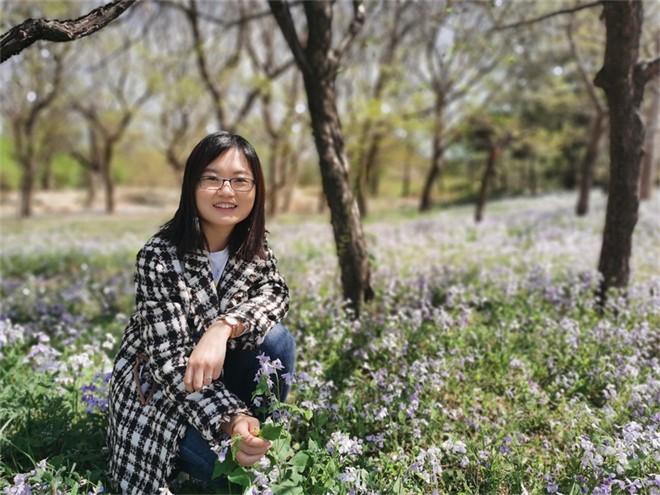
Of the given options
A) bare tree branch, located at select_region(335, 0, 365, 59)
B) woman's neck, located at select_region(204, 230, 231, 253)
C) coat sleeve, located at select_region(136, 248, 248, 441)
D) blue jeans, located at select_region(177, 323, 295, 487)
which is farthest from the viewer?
bare tree branch, located at select_region(335, 0, 365, 59)

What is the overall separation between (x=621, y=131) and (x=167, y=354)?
16.6 ft

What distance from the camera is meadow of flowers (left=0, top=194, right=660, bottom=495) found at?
2816 millimetres

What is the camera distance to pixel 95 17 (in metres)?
3.23

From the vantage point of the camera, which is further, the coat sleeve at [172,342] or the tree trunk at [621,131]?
the tree trunk at [621,131]

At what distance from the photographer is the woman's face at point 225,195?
2.96 metres

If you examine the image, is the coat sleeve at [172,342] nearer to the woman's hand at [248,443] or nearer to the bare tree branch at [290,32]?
the woman's hand at [248,443]

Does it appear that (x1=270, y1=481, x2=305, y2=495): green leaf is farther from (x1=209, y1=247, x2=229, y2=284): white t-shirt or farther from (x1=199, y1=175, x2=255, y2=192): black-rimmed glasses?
(x1=199, y1=175, x2=255, y2=192): black-rimmed glasses

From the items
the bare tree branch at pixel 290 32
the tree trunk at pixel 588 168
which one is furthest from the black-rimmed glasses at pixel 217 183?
the tree trunk at pixel 588 168

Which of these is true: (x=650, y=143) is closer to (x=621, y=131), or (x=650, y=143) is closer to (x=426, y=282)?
(x=621, y=131)

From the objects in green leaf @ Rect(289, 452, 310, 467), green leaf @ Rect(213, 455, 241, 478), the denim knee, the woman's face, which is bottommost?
green leaf @ Rect(289, 452, 310, 467)

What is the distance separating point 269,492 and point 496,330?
3.04 meters

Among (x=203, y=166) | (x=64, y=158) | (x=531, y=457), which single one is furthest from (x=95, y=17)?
(x=64, y=158)

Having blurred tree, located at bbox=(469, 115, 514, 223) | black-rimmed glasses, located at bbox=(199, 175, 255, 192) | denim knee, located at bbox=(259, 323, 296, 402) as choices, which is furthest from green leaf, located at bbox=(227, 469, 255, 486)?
blurred tree, located at bbox=(469, 115, 514, 223)

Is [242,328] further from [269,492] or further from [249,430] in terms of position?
[269,492]
